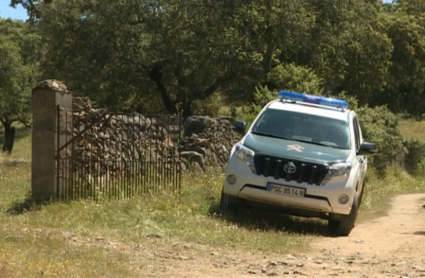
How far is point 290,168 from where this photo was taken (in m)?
11.5

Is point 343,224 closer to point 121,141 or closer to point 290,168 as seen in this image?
point 290,168

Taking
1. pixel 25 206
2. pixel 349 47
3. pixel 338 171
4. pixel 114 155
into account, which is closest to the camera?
pixel 338 171

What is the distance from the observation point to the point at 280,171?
11578mm

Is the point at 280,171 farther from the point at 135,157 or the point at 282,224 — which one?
the point at 135,157

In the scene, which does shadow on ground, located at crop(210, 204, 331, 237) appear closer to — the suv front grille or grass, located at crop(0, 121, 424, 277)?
grass, located at crop(0, 121, 424, 277)

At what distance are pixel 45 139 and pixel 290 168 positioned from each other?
394 cm

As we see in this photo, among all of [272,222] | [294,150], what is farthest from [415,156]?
[294,150]

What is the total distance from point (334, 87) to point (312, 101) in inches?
900

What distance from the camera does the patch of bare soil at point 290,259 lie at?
8141 mm

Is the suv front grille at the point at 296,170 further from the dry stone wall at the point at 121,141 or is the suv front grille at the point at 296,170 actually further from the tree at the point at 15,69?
the tree at the point at 15,69

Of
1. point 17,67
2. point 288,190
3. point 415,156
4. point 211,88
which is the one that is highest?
point 17,67

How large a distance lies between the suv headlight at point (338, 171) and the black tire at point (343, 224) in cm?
58

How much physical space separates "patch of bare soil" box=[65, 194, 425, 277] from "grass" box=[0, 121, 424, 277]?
67mm

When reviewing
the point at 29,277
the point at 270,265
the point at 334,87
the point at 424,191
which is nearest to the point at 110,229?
the point at 270,265
